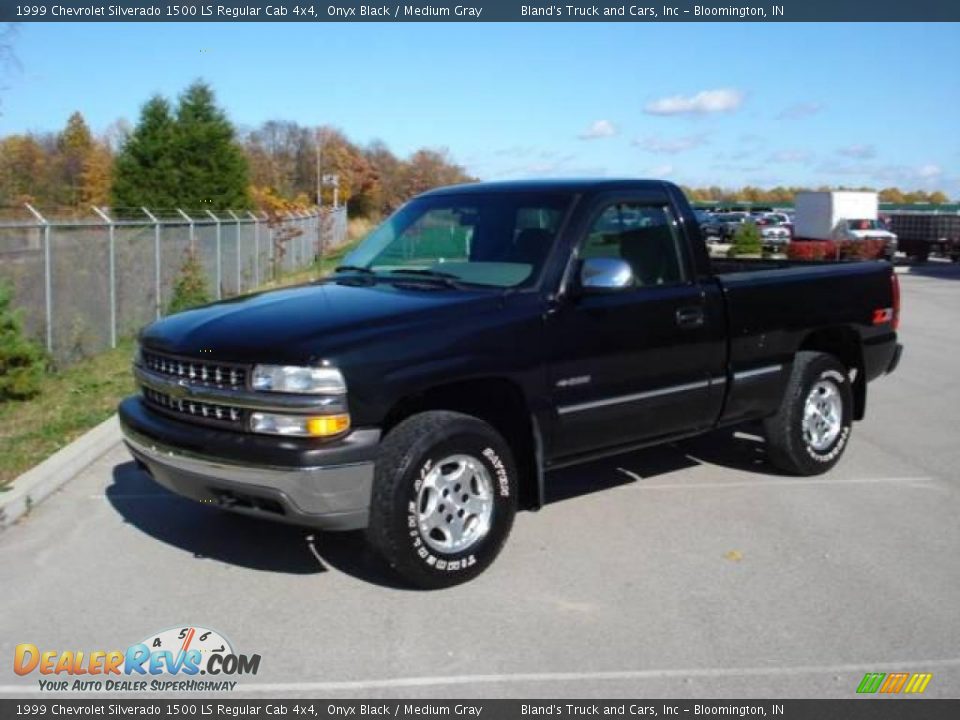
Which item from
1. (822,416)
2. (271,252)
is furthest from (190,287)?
(822,416)

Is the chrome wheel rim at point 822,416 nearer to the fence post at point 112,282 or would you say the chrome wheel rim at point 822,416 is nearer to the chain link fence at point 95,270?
the chain link fence at point 95,270

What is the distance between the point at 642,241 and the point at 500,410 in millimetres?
1521

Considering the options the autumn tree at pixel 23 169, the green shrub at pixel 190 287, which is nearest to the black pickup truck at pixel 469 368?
the green shrub at pixel 190 287

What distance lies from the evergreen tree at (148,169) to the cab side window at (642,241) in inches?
938

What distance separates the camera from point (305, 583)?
16.7ft

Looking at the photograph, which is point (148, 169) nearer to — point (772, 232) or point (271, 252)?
point (271, 252)

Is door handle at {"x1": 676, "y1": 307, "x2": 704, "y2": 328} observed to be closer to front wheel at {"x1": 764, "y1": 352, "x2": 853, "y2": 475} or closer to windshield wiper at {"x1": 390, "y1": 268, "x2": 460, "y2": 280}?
front wheel at {"x1": 764, "y1": 352, "x2": 853, "y2": 475}

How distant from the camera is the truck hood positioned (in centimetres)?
453

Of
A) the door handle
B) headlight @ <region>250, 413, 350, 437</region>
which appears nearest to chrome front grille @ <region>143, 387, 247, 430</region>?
headlight @ <region>250, 413, 350, 437</region>

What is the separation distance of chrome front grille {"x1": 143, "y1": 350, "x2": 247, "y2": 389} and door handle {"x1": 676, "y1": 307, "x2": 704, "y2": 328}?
2652 mm
